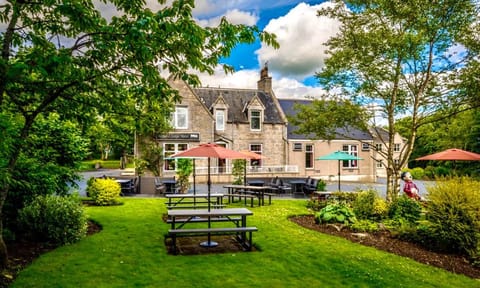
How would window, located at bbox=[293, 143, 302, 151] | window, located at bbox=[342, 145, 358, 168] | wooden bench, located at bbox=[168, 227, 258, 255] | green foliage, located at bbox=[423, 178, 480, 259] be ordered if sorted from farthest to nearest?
window, located at bbox=[342, 145, 358, 168], window, located at bbox=[293, 143, 302, 151], green foliage, located at bbox=[423, 178, 480, 259], wooden bench, located at bbox=[168, 227, 258, 255]

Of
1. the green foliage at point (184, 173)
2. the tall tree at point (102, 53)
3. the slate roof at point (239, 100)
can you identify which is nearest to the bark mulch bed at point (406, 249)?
the tall tree at point (102, 53)

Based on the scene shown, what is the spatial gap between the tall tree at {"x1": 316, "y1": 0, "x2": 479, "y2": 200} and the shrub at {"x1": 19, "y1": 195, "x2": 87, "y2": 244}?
34.9ft

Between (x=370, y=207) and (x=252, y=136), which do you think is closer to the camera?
(x=370, y=207)

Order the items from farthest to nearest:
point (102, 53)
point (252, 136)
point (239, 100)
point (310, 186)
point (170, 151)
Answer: point (239, 100) → point (252, 136) → point (170, 151) → point (310, 186) → point (102, 53)

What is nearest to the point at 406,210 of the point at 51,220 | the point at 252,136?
the point at 51,220

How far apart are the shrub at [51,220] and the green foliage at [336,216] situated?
24.3ft

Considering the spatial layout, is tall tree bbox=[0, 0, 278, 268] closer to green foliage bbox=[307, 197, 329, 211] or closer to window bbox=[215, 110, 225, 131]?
green foliage bbox=[307, 197, 329, 211]

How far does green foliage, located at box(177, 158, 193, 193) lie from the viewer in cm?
2014

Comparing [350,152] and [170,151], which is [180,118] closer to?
[170,151]

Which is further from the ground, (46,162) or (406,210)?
(46,162)

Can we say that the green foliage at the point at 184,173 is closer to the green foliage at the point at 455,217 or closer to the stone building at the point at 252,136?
the stone building at the point at 252,136

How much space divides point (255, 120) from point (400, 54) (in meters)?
19.9

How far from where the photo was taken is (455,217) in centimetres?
821

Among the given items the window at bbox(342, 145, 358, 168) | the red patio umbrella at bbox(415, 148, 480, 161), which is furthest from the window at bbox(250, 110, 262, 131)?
the red patio umbrella at bbox(415, 148, 480, 161)
